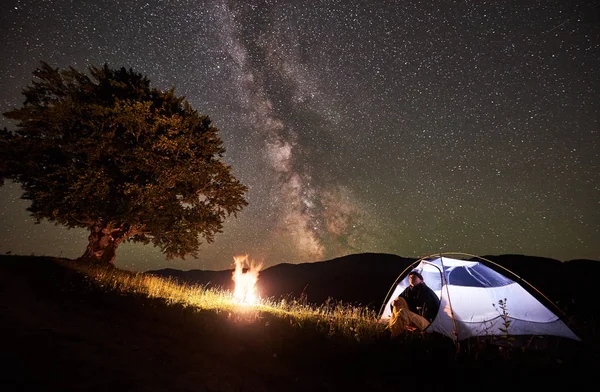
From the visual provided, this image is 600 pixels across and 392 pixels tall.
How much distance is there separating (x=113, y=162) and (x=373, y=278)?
182 feet

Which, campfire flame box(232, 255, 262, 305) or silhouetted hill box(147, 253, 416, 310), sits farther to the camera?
silhouetted hill box(147, 253, 416, 310)

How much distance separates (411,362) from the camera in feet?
18.3

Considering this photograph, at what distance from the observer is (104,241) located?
1633 centimetres

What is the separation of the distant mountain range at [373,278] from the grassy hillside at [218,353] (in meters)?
9.37

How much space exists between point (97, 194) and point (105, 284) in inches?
211

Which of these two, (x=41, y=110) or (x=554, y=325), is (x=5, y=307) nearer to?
(x=41, y=110)

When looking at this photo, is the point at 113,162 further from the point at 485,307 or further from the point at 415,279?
the point at 485,307

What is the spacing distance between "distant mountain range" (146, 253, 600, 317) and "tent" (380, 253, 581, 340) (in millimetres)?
9435

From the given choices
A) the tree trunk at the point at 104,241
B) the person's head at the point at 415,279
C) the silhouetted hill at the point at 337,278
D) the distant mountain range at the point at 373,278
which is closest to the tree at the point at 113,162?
the tree trunk at the point at 104,241

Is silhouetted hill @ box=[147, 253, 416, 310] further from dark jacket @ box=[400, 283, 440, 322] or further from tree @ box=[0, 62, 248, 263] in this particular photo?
dark jacket @ box=[400, 283, 440, 322]

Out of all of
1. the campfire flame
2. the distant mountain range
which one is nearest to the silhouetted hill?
the distant mountain range

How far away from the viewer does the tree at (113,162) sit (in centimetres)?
1352

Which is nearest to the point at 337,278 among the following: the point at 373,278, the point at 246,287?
the point at 373,278

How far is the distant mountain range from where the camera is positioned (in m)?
36.4
